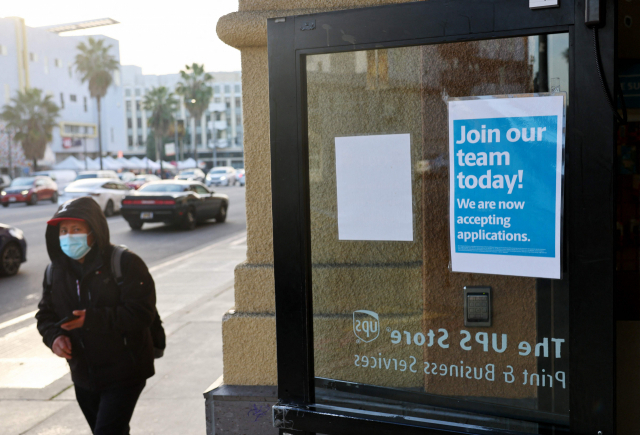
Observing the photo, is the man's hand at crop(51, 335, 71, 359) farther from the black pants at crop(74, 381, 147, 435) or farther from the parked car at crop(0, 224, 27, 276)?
the parked car at crop(0, 224, 27, 276)

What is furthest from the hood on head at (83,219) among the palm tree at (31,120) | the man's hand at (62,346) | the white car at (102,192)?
the palm tree at (31,120)

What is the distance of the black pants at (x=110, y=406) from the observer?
3.42 meters

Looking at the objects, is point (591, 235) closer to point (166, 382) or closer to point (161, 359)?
point (166, 382)

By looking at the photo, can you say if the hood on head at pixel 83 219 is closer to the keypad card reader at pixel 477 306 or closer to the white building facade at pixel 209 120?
the keypad card reader at pixel 477 306

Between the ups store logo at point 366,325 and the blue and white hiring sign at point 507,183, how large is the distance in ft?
1.33

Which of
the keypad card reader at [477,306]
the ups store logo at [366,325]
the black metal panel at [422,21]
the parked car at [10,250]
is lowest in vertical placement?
the parked car at [10,250]

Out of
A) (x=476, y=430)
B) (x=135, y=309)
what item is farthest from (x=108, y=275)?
(x=476, y=430)

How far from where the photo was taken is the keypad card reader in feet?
7.48

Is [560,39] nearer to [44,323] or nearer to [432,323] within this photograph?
[432,323]

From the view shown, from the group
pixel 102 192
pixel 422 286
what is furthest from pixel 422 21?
pixel 102 192

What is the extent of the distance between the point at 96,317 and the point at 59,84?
7075 centimetres

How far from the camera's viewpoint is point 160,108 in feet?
227

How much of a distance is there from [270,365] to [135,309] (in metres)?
0.81

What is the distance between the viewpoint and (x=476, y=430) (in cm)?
222
